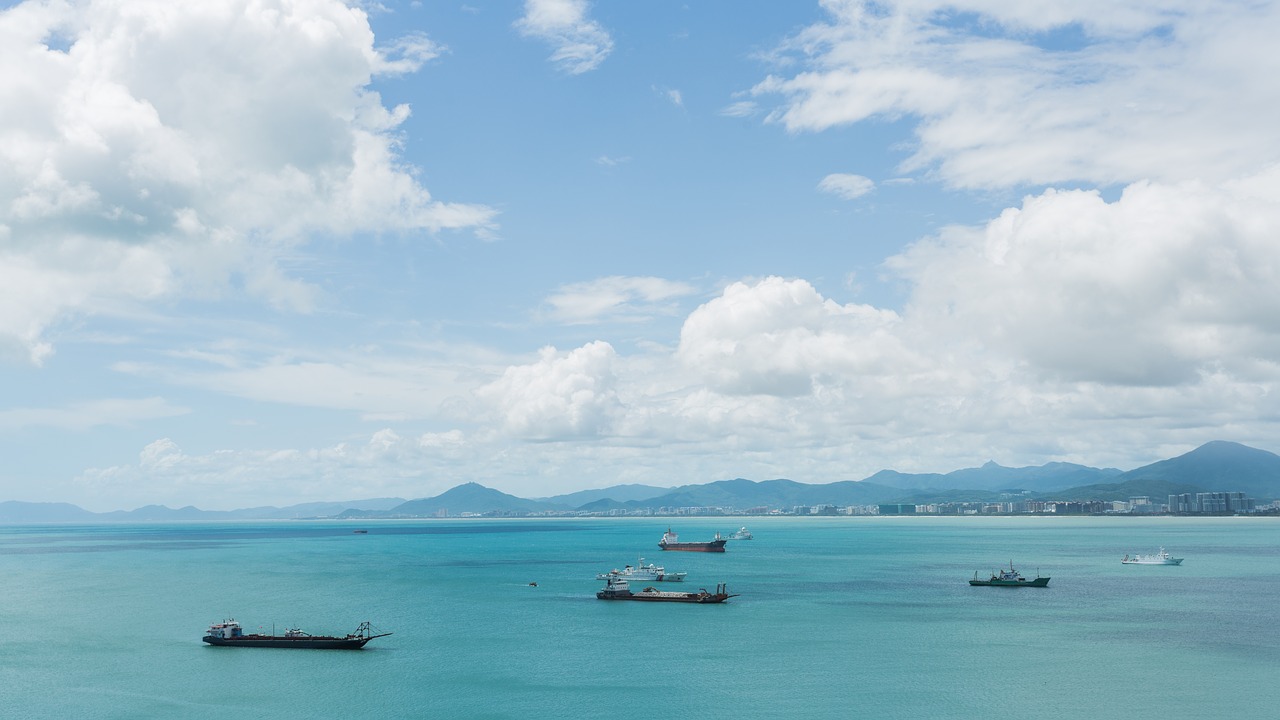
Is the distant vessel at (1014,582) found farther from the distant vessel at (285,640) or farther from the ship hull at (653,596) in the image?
the distant vessel at (285,640)

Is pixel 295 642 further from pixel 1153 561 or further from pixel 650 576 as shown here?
pixel 1153 561

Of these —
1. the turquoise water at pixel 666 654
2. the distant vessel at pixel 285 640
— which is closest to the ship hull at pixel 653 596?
the turquoise water at pixel 666 654

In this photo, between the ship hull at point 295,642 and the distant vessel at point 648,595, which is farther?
the distant vessel at point 648,595

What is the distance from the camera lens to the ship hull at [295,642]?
92.9m

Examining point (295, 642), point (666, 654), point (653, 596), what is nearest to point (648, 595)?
point (653, 596)

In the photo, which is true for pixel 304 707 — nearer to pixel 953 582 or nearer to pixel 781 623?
pixel 781 623

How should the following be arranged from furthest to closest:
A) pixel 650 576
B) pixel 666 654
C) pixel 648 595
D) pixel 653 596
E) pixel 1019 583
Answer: pixel 650 576 → pixel 1019 583 → pixel 648 595 → pixel 653 596 → pixel 666 654

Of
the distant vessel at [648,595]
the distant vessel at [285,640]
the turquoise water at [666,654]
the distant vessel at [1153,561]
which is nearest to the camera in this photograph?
the turquoise water at [666,654]

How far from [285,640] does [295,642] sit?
1396 mm

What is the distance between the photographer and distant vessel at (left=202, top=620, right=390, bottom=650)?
92.9 meters

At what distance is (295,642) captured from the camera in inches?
3733

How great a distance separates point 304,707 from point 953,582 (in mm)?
118907

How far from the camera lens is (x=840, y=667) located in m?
82.4

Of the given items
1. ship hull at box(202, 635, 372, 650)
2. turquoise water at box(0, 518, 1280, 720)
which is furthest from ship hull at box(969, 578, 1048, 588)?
ship hull at box(202, 635, 372, 650)
